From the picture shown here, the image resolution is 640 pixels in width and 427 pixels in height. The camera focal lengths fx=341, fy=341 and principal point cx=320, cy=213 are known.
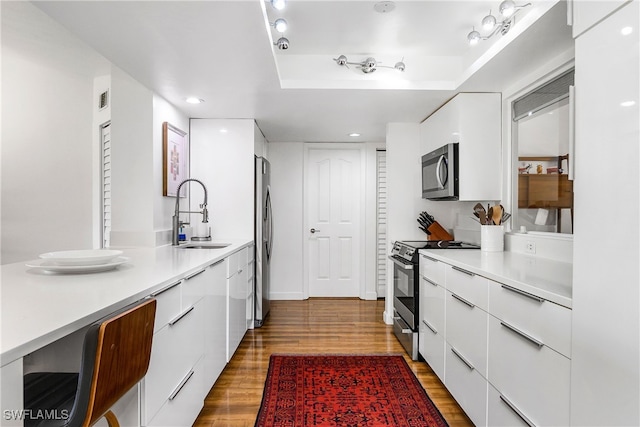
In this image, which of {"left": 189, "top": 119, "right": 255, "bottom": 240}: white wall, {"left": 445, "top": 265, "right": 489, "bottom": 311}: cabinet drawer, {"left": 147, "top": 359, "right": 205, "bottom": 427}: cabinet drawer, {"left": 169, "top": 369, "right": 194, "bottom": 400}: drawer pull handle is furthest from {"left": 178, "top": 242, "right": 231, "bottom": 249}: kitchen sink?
{"left": 445, "top": 265, "right": 489, "bottom": 311}: cabinet drawer

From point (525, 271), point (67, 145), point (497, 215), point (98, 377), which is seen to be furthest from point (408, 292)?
point (67, 145)

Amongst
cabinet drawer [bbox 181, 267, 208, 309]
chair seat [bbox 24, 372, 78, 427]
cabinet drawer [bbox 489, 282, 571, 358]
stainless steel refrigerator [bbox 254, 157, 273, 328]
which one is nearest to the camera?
chair seat [bbox 24, 372, 78, 427]

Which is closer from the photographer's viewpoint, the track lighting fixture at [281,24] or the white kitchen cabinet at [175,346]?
the white kitchen cabinet at [175,346]

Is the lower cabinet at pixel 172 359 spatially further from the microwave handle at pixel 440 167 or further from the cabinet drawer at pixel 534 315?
the microwave handle at pixel 440 167

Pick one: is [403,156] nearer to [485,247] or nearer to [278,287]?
[485,247]

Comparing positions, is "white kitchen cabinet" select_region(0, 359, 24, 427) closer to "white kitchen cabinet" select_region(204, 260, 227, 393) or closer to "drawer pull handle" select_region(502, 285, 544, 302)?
"white kitchen cabinet" select_region(204, 260, 227, 393)

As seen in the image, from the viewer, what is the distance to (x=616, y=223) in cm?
100

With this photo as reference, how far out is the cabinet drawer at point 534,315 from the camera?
1.20 m

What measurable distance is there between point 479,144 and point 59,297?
2.83 metres

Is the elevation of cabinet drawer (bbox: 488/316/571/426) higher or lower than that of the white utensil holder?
lower

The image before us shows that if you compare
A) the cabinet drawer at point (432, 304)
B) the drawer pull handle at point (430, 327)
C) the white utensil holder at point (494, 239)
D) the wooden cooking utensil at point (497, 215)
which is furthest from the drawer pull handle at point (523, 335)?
the wooden cooking utensil at point (497, 215)

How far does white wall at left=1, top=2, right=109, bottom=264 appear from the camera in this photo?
2.81m

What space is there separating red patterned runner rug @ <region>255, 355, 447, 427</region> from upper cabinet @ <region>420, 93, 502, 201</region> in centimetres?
152

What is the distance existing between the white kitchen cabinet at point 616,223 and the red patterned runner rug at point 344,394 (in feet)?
3.58
